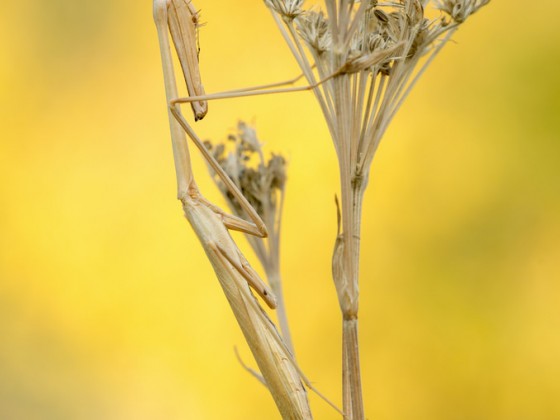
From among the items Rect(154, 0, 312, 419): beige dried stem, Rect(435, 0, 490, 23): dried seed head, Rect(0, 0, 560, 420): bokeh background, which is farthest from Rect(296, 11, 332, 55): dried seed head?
Rect(0, 0, 560, 420): bokeh background

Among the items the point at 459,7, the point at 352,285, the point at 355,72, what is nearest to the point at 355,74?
the point at 355,72

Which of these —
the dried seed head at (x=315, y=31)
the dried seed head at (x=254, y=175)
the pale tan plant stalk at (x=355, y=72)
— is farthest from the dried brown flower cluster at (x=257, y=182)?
the dried seed head at (x=315, y=31)

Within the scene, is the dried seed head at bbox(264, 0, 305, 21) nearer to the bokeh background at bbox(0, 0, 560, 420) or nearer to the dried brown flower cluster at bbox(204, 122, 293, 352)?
the dried brown flower cluster at bbox(204, 122, 293, 352)

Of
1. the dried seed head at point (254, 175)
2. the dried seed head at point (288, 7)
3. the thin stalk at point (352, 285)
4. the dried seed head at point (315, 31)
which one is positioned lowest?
the thin stalk at point (352, 285)

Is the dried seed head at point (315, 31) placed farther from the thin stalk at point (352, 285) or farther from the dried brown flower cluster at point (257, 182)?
the dried brown flower cluster at point (257, 182)

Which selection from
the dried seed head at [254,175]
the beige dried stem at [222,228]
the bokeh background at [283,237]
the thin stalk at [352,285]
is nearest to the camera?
the thin stalk at [352,285]
